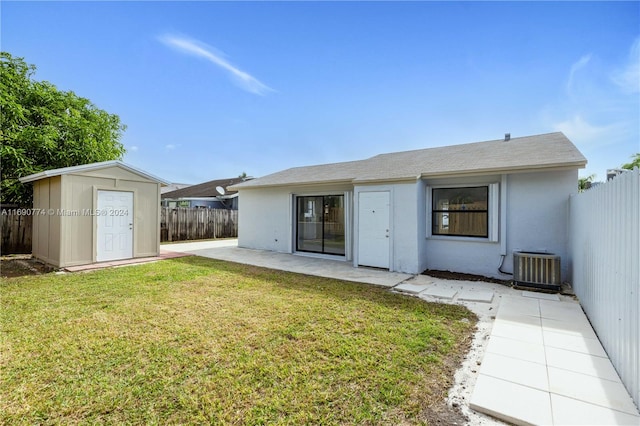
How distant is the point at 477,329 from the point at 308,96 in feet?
37.5

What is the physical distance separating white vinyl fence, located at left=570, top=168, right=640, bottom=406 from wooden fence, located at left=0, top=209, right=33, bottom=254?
49.2 ft

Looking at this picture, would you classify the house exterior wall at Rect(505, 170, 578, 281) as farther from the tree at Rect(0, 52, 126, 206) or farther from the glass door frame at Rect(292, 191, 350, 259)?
the tree at Rect(0, 52, 126, 206)

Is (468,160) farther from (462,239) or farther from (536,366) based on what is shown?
(536,366)

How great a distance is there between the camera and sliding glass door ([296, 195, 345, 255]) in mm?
9633

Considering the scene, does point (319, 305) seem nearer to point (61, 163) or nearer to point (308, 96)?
point (308, 96)

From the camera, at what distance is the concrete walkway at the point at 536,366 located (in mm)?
2215

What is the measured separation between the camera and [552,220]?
6371 mm

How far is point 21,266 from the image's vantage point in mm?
7848

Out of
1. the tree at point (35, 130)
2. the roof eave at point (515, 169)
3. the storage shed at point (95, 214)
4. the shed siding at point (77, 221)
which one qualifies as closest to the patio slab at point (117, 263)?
the storage shed at point (95, 214)

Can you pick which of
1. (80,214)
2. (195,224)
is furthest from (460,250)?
(195,224)

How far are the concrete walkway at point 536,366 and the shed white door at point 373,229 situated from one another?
2.06 m

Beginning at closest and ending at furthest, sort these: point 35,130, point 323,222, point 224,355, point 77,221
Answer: point 224,355 → point 77,221 → point 35,130 → point 323,222

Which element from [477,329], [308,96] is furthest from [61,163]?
[477,329]

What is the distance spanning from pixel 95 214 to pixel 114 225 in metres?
0.61
